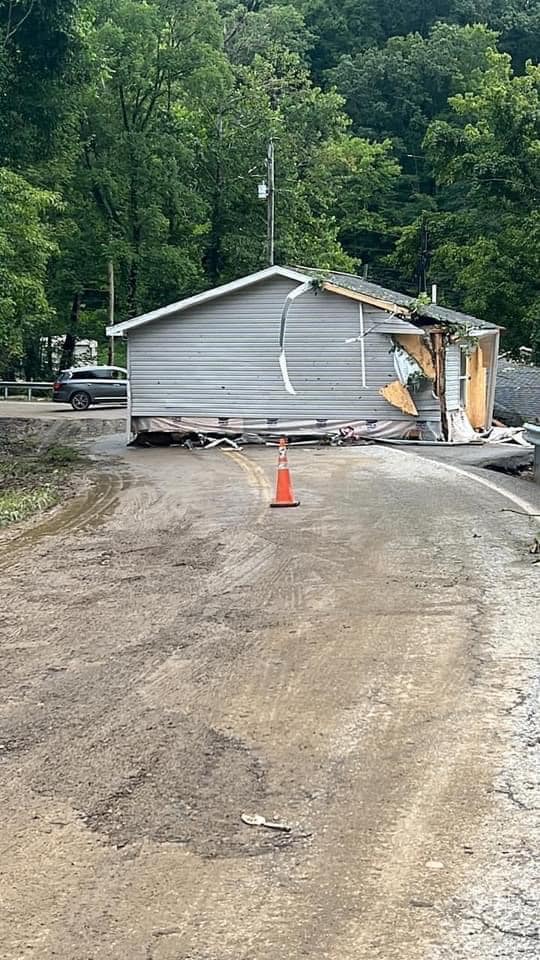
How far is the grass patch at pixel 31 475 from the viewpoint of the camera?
1470cm

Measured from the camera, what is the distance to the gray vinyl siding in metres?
25.6

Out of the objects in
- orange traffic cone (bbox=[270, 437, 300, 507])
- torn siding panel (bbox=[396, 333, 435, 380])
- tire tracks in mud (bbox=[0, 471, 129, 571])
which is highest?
torn siding panel (bbox=[396, 333, 435, 380])

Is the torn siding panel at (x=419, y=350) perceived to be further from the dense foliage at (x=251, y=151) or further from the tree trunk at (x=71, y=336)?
the tree trunk at (x=71, y=336)

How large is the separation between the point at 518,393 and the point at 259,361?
43.6 ft

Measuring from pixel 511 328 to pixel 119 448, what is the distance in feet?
46.1

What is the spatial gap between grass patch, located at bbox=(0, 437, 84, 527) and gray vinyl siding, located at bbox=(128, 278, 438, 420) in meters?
3.11

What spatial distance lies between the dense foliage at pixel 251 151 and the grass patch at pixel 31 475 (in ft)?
11.3

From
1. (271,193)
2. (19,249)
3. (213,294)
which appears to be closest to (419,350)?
(213,294)

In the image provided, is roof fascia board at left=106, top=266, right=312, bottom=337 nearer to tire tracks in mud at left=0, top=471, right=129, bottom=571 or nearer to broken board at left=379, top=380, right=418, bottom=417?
broken board at left=379, top=380, right=418, bottom=417

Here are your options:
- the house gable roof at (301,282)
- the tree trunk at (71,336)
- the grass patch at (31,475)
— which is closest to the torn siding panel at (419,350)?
the house gable roof at (301,282)

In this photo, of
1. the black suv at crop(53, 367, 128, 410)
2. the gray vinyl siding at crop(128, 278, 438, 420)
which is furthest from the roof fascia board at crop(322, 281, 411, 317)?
the black suv at crop(53, 367, 128, 410)

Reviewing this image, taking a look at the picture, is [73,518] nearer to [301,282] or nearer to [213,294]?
[213,294]

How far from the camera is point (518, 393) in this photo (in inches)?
1409

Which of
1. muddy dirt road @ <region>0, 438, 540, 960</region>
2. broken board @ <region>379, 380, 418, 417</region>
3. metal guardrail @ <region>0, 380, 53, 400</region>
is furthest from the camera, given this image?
metal guardrail @ <region>0, 380, 53, 400</region>
